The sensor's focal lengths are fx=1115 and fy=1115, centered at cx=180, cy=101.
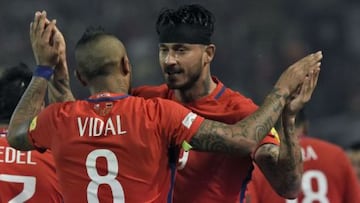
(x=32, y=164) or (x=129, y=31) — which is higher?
(x=32, y=164)

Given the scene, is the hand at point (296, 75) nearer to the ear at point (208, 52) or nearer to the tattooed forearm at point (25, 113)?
the ear at point (208, 52)

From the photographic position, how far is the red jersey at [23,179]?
6.64 metres

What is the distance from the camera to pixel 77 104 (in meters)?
5.75

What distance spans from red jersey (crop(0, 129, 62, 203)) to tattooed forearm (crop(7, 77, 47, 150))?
80 centimetres

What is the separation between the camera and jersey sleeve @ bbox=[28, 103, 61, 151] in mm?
5711

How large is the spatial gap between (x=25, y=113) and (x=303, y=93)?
1.48m

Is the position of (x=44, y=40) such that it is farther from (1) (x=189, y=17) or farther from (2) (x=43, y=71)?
(1) (x=189, y=17)

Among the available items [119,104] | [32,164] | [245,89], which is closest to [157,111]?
[119,104]

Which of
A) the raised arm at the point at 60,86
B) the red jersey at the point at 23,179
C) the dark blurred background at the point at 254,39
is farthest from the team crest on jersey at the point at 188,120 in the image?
the dark blurred background at the point at 254,39

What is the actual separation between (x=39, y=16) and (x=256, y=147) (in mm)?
1348

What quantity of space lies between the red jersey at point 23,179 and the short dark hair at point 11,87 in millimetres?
326

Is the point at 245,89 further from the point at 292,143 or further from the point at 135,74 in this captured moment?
the point at 292,143

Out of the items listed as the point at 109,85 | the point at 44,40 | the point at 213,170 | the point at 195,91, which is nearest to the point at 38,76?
the point at 44,40

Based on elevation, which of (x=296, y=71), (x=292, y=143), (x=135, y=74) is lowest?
(x=135, y=74)
